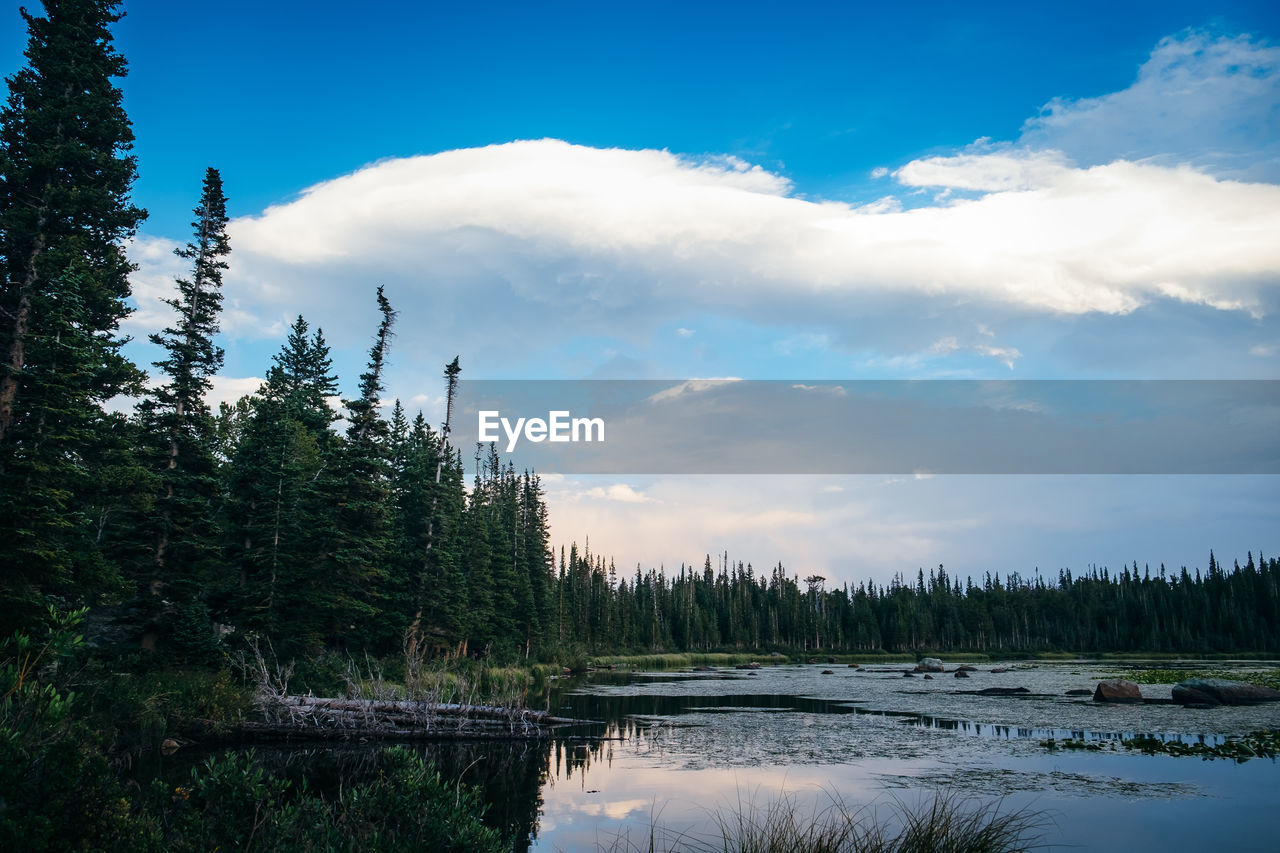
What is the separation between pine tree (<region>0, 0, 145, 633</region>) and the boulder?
48036mm

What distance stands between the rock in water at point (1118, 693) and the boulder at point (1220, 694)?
5.81 feet

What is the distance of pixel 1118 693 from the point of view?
1550 inches

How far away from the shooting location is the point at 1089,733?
27891 mm

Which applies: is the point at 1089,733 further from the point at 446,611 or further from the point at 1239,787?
the point at 446,611

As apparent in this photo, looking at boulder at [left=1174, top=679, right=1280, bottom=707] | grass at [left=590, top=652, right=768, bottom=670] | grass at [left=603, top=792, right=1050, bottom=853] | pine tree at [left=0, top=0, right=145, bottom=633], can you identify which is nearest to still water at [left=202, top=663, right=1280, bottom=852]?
grass at [left=603, top=792, right=1050, bottom=853]

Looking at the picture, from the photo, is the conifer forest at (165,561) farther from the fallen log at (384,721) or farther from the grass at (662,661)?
the grass at (662,661)

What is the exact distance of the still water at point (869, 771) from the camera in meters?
16.0

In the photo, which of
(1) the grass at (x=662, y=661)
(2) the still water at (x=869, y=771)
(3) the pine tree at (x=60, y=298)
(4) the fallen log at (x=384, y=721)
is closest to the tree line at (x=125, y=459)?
(3) the pine tree at (x=60, y=298)

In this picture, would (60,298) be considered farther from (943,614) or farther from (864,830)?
(943,614)

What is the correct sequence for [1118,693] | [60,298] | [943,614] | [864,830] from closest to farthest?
1. [864,830]
2. [60,298]
3. [1118,693]
4. [943,614]

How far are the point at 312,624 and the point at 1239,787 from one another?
35.4 metres

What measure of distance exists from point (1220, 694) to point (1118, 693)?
4340 millimetres

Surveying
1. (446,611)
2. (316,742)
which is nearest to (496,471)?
(446,611)

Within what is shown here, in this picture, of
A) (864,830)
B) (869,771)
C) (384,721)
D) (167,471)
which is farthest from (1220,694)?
(167,471)
